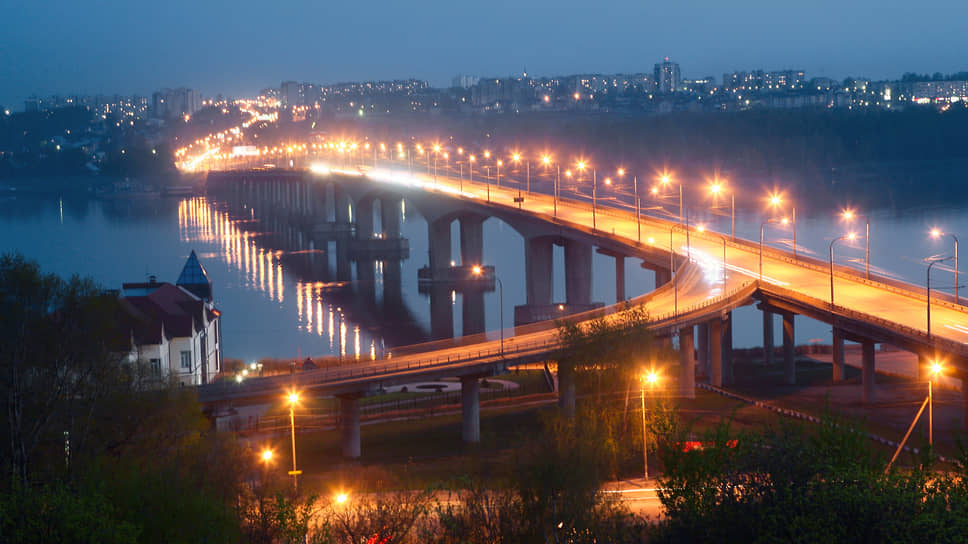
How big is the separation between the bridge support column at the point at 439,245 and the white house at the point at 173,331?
28.0 metres

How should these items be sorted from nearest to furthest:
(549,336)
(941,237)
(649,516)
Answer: (649,516), (549,336), (941,237)

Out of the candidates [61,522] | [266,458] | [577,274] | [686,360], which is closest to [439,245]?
[577,274]

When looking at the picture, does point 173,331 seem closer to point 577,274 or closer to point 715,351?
point 715,351

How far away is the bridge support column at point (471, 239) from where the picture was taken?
2507 inches

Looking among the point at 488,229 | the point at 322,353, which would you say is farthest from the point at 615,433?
the point at 488,229

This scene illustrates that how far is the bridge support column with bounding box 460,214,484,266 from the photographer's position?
209 feet

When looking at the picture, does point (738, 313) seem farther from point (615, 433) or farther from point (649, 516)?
point (649, 516)

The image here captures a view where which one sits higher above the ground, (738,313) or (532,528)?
(532,528)

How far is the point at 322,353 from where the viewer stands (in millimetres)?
44719

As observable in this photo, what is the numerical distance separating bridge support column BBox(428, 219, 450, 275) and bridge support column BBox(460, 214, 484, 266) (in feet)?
3.14

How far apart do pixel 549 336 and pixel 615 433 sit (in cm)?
702

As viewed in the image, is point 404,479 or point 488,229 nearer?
point 404,479

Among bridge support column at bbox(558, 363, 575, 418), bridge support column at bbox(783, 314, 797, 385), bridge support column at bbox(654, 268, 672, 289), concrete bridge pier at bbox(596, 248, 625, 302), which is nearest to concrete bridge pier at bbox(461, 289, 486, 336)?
concrete bridge pier at bbox(596, 248, 625, 302)

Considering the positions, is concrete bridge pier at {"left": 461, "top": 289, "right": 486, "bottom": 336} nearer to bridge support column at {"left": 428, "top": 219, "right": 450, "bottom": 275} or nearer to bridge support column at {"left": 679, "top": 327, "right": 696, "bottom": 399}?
bridge support column at {"left": 428, "top": 219, "right": 450, "bottom": 275}
